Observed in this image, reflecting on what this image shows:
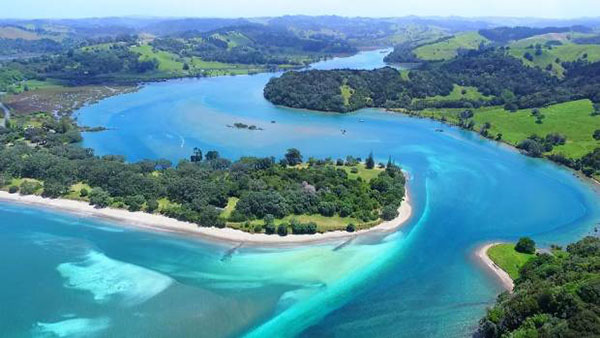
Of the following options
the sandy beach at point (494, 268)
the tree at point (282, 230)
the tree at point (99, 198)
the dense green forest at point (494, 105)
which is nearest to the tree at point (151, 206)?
the tree at point (99, 198)

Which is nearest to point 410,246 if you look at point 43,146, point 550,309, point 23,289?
point 550,309

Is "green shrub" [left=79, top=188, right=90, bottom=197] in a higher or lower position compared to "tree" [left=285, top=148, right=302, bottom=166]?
lower

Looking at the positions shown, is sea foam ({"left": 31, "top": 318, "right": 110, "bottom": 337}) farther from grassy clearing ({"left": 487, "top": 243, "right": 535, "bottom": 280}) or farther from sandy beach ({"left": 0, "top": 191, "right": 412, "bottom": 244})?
grassy clearing ({"left": 487, "top": 243, "right": 535, "bottom": 280})

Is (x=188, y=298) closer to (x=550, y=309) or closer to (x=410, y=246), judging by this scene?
(x=410, y=246)

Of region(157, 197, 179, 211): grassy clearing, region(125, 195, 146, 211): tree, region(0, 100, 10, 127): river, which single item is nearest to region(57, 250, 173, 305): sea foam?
region(125, 195, 146, 211): tree

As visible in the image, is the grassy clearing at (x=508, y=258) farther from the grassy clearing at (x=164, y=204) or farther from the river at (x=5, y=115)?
the river at (x=5, y=115)

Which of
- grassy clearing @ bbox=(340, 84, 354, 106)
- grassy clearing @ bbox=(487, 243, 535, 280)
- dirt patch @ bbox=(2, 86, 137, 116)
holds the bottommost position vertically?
grassy clearing @ bbox=(487, 243, 535, 280)
